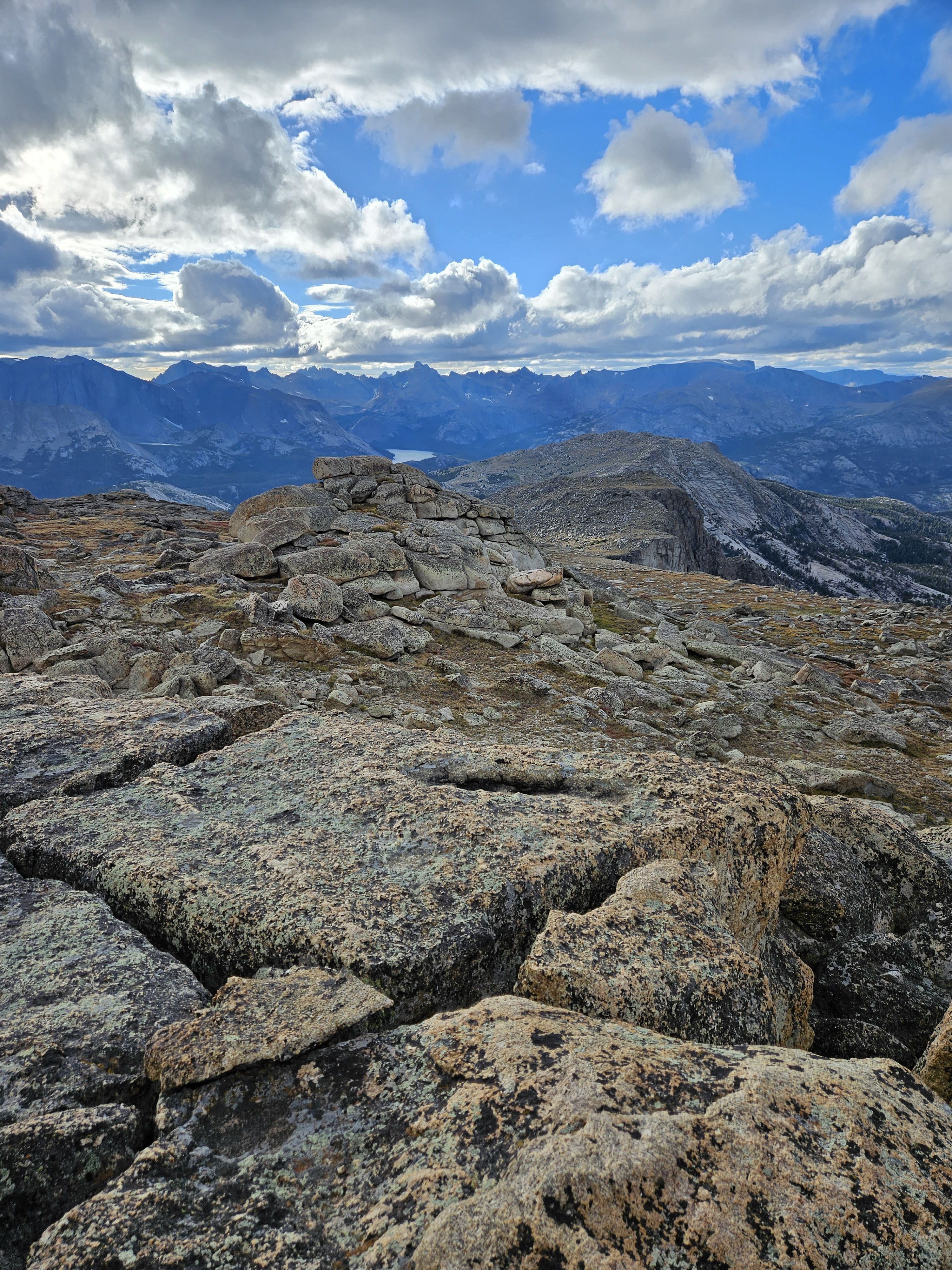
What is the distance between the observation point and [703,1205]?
281 cm

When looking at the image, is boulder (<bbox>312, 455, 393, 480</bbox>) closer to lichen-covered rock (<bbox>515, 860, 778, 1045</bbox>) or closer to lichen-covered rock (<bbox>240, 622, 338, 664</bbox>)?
lichen-covered rock (<bbox>240, 622, 338, 664</bbox>)

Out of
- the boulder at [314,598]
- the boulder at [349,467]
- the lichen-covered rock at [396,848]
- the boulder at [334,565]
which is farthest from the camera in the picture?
the boulder at [349,467]

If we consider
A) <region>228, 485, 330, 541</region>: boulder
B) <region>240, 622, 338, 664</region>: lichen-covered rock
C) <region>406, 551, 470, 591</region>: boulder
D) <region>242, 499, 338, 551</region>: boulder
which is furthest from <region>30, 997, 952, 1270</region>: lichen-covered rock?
<region>228, 485, 330, 541</region>: boulder

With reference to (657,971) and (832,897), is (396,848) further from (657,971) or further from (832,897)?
(832,897)

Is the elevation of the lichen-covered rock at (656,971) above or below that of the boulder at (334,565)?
below

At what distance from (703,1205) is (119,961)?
4.00 meters

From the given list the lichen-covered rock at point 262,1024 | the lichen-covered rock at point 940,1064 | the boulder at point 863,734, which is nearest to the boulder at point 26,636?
the lichen-covered rock at point 262,1024

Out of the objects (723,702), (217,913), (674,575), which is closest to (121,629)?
(217,913)

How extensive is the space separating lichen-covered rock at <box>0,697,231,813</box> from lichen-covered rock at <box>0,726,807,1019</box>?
369 millimetres

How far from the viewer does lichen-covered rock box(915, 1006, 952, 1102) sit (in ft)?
14.3

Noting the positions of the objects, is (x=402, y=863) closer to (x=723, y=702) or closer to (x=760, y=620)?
(x=723, y=702)

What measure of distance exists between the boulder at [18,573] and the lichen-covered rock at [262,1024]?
1762 cm

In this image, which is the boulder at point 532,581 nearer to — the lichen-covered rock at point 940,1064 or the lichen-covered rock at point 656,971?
the lichen-covered rock at point 656,971

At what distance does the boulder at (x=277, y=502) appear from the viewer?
97.0 feet
